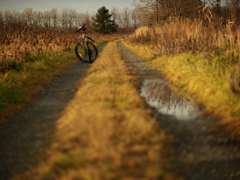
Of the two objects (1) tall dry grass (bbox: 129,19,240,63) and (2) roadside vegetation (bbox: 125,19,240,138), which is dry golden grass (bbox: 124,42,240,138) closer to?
(2) roadside vegetation (bbox: 125,19,240,138)

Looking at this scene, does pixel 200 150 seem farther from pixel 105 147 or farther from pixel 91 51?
pixel 91 51

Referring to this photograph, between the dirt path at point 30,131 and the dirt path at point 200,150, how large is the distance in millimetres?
1860

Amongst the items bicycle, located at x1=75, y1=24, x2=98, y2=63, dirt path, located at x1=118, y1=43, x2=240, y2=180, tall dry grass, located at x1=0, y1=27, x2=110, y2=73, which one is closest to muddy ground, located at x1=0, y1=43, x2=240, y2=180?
dirt path, located at x1=118, y1=43, x2=240, y2=180

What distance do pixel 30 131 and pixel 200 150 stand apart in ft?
8.92

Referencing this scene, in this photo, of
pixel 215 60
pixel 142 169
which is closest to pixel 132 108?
pixel 142 169

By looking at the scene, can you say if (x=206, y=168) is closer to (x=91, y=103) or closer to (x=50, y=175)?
(x=50, y=175)

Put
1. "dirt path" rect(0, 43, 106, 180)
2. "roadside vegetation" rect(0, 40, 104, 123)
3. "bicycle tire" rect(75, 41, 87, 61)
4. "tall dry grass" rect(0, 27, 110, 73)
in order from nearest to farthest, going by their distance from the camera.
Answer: "dirt path" rect(0, 43, 106, 180)
"roadside vegetation" rect(0, 40, 104, 123)
"tall dry grass" rect(0, 27, 110, 73)
"bicycle tire" rect(75, 41, 87, 61)

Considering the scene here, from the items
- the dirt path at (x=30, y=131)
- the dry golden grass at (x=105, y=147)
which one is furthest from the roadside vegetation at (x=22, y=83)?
the dry golden grass at (x=105, y=147)

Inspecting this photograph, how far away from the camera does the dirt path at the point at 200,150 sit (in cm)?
201

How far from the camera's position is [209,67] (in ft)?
16.3

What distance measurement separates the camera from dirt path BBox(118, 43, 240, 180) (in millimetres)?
2010

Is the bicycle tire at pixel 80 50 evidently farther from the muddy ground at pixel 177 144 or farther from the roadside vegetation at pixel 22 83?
the muddy ground at pixel 177 144

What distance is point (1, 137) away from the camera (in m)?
3.10

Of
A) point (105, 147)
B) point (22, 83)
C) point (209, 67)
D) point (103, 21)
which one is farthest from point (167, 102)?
point (103, 21)
